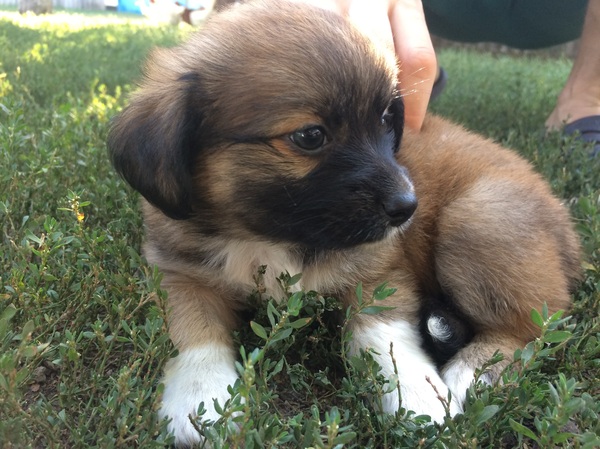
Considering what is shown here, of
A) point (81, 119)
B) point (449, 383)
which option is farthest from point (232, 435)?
point (81, 119)

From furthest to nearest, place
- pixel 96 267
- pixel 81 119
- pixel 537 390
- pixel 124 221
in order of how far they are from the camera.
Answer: pixel 81 119 → pixel 124 221 → pixel 96 267 → pixel 537 390

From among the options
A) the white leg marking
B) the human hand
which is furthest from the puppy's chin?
the human hand

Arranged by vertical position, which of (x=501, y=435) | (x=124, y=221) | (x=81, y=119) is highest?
(x=501, y=435)

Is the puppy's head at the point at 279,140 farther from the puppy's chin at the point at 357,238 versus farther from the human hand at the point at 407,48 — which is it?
the human hand at the point at 407,48

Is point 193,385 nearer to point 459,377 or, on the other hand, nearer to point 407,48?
point 459,377

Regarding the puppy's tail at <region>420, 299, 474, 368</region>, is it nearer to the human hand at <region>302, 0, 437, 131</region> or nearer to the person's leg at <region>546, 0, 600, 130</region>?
the human hand at <region>302, 0, 437, 131</region>

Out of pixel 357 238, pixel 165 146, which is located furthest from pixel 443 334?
pixel 165 146

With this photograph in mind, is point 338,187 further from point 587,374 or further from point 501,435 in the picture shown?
point 587,374
